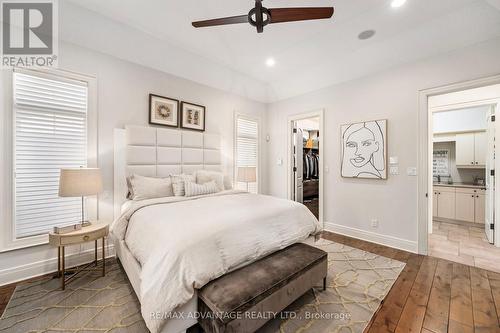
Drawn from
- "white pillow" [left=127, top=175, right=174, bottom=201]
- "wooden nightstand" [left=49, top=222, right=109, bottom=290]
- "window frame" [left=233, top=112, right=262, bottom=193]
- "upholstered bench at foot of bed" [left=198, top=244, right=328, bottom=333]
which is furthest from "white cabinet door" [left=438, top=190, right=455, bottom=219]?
"wooden nightstand" [left=49, top=222, right=109, bottom=290]

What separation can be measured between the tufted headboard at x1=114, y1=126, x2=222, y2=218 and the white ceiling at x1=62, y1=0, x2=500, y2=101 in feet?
4.34

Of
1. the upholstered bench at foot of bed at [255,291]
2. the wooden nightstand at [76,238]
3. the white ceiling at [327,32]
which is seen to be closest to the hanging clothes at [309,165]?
the white ceiling at [327,32]

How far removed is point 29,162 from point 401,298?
408 centimetres

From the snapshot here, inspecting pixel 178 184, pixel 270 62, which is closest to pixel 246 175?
pixel 178 184

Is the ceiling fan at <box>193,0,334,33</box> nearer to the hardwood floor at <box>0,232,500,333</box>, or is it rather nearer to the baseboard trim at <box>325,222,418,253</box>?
the hardwood floor at <box>0,232,500,333</box>

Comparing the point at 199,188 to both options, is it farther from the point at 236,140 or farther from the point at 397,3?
the point at 397,3

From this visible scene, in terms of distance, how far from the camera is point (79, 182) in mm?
2139

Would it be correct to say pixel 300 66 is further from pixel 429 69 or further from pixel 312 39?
pixel 429 69

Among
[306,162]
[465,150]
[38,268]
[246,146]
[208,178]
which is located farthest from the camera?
[306,162]

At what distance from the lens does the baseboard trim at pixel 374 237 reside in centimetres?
298

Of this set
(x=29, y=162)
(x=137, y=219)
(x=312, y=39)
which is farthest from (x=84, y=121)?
(x=312, y=39)

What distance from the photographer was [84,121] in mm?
2619

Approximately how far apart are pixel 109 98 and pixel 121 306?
249cm

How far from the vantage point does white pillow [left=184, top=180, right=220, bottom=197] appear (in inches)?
112
